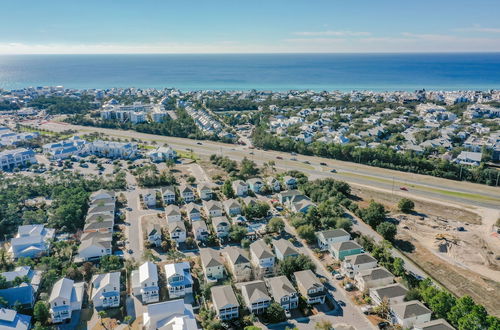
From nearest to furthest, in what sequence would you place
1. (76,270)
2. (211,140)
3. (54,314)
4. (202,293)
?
(54,314)
(202,293)
(76,270)
(211,140)

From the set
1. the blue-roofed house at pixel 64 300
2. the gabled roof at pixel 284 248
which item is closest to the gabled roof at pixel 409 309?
the gabled roof at pixel 284 248

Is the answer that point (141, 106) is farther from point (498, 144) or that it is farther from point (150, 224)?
point (498, 144)

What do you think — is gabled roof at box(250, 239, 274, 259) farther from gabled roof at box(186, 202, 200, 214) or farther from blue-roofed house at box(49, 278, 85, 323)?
blue-roofed house at box(49, 278, 85, 323)

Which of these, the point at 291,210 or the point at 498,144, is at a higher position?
the point at 498,144

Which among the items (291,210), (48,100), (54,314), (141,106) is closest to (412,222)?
(291,210)

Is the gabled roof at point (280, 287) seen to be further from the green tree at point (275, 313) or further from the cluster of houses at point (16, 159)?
the cluster of houses at point (16, 159)

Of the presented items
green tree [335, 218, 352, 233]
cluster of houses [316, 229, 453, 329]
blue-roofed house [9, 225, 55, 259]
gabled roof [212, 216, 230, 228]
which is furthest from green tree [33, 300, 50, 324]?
green tree [335, 218, 352, 233]
